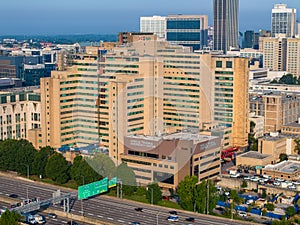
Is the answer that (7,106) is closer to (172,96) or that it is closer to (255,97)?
(172,96)

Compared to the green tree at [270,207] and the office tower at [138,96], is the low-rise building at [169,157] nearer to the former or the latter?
the office tower at [138,96]

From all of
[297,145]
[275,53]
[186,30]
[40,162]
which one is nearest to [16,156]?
[40,162]

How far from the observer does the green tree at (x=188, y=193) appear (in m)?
9.56

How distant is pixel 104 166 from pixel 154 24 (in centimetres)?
3358

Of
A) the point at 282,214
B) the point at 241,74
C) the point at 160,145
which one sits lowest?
the point at 282,214

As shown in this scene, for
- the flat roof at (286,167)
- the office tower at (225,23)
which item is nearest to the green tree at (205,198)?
the flat roof at (286,167)

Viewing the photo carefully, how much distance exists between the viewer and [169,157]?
34.2 ft

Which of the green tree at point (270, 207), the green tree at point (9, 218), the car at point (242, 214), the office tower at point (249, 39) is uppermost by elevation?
the office tower at point (249, 39)

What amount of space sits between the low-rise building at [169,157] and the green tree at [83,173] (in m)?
0.68

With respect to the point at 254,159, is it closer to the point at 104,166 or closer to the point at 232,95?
the point at 232,95

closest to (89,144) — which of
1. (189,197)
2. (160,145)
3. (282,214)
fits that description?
(160,145)

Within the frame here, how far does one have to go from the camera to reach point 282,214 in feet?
31.3

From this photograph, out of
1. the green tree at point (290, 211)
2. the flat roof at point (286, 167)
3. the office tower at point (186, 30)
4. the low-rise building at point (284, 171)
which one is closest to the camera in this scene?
the green tree at point (290, 211)

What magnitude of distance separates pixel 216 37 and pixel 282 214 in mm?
30379
